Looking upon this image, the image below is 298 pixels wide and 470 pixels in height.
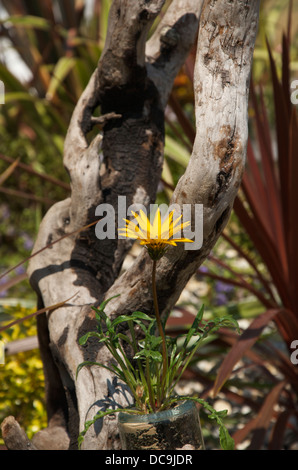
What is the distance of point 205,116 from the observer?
0.89m

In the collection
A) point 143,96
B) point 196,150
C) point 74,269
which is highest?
point 143,96

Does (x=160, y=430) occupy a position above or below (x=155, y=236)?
below

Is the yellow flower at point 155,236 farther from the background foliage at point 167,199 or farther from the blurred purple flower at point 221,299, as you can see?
the blurred purple flower at point 221,299

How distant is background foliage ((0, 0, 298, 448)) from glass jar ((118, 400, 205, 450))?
0.37m

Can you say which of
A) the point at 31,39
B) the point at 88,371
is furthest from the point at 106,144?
the point at 31,39

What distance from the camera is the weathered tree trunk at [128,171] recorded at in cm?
88

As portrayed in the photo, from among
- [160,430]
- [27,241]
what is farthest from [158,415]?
[27,241]

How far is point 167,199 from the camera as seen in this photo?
→ 311 cm

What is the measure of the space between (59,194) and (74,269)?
2.26m

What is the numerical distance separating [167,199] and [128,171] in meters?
1.82

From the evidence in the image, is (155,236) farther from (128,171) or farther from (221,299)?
(221,299)

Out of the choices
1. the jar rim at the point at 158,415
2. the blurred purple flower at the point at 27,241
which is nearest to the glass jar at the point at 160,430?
the jar rim at the point at 158,415
